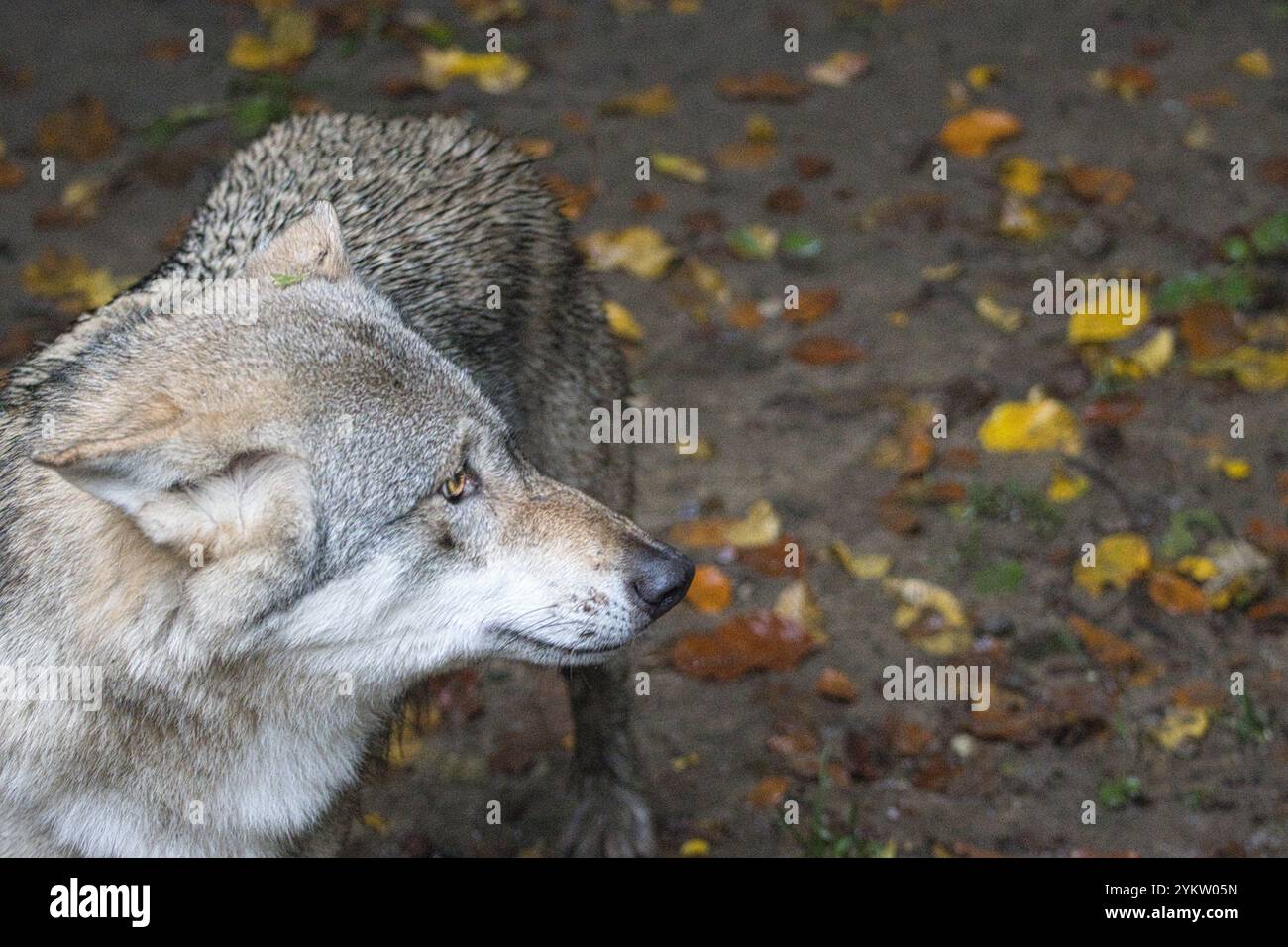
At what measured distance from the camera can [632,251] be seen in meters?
6.90

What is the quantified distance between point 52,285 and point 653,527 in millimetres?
3144

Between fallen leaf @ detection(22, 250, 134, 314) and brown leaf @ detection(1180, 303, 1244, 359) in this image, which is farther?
fallen leaf @ detection(22, 250, 134, 314)

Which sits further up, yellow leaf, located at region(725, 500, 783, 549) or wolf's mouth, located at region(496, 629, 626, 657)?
yellow leaf, located at region(725, 500, 783, 549)

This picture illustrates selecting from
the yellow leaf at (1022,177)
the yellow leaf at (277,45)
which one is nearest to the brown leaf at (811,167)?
the yellow leaf at (1022,177)

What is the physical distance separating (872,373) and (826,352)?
23 centimetres

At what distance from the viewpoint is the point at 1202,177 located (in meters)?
7.08

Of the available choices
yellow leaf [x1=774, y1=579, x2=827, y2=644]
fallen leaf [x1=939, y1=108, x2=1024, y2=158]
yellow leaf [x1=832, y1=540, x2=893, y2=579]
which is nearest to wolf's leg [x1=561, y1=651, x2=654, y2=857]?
yellow leaf [x1=774, y1=579, x2=827, y2=644]

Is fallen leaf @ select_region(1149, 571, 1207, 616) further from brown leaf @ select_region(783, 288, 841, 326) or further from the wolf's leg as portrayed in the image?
brown leaf @ select_region(783, 288, 841, 326)

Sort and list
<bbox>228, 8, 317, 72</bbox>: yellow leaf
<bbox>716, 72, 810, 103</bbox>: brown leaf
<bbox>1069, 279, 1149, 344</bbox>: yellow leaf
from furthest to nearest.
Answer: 1. <bbox>228, 8, 317, 72</bbox>: yellow leaf
2. <bbox>716, 72, 810, 103</bbox>: brown leaf
3. <bbox>1069, 279, 1149, 344</bbox>: yellow leaf

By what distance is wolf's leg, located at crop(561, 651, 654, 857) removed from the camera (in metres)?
4.59

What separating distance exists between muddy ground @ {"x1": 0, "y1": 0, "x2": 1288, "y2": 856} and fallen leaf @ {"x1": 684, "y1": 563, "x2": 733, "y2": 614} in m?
0.05

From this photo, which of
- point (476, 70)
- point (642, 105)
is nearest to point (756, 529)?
point (642, 105)

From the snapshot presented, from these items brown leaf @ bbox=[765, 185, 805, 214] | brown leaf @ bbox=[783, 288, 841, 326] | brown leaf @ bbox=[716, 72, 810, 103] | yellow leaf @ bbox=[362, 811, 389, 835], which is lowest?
yellow leaf @ bbox=[362, 811, 389, 835]
